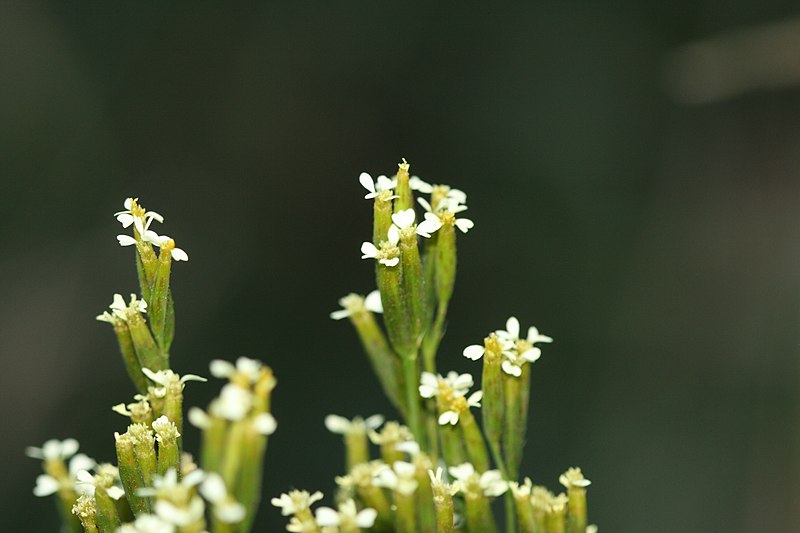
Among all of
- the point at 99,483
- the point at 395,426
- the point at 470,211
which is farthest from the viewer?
the point at 470,211

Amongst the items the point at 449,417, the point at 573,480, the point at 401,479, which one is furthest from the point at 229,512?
the point at 573,480

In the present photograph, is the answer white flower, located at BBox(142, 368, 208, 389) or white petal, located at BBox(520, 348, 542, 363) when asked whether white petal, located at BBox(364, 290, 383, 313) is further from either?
white flower, located at BBox(142, 368, 208, 389)

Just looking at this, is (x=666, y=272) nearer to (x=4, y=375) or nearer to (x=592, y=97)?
(x=592, y=97)

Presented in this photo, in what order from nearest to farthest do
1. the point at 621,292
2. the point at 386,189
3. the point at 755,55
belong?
the point at 386,189
the point at 755,55
the point at 621,292

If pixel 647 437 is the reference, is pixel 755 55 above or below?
above

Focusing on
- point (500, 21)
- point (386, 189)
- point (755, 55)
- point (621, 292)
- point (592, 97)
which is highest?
point (500, 21)

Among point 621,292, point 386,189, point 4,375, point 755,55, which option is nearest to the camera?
point 386,189

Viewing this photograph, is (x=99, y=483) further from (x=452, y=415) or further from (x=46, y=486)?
(x=452, y=415)

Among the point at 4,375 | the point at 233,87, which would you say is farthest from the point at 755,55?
the point at 4,375
